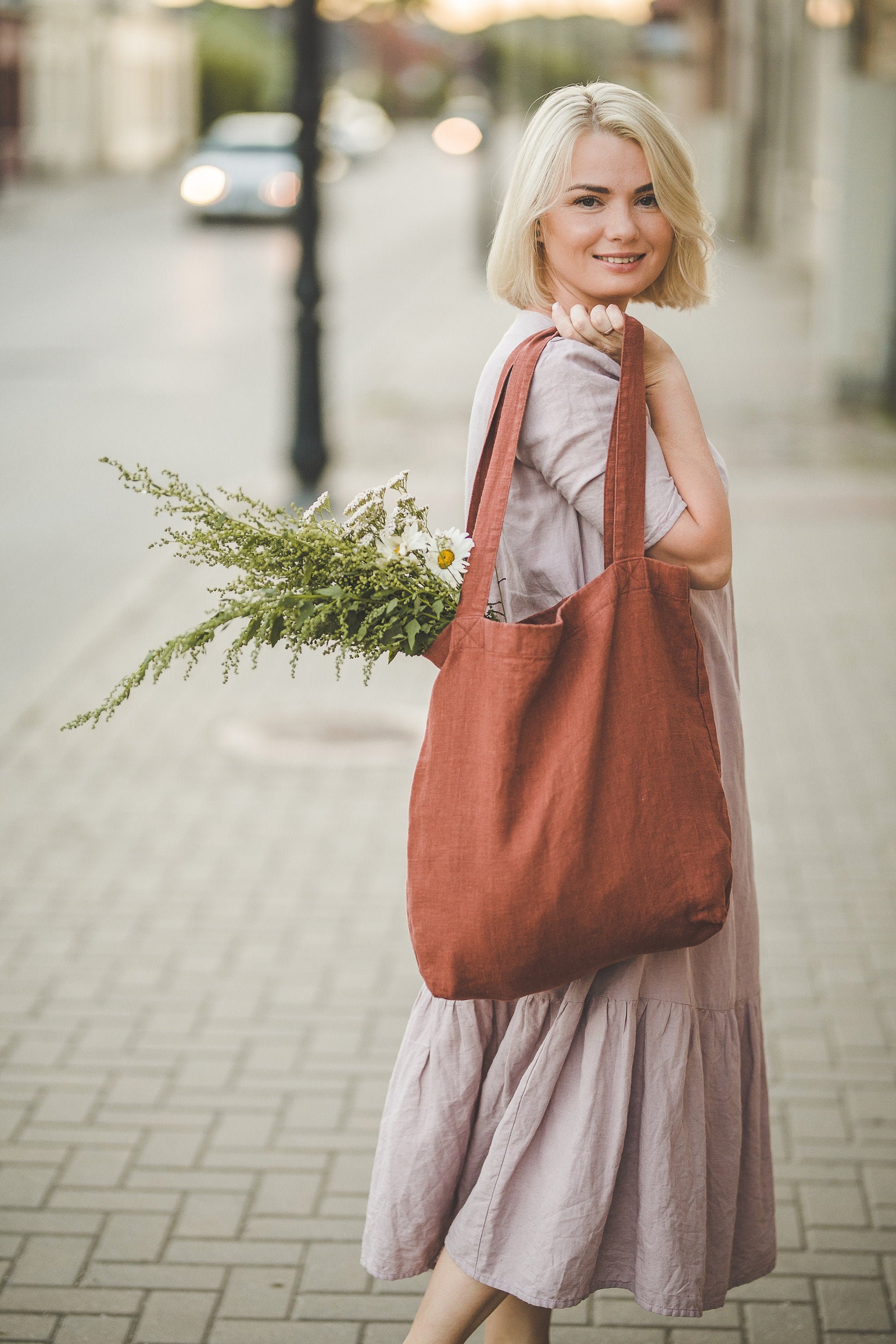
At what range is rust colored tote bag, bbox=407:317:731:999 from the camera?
6.56 feet

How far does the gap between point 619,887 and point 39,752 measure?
14.7 ft

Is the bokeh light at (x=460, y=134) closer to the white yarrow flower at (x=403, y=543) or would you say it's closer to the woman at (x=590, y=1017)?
the woman at (x=590, y=1017)

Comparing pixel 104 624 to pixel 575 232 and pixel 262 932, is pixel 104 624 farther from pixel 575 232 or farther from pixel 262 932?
pixel 575 232

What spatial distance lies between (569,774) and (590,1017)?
0.46m

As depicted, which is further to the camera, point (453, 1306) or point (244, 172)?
point (244, 172)

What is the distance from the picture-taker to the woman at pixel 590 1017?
213cm

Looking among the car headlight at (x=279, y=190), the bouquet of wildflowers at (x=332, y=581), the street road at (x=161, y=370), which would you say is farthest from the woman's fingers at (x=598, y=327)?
the car headlight at (x=279, y=190)

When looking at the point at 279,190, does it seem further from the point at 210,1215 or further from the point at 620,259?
the point at 620,259

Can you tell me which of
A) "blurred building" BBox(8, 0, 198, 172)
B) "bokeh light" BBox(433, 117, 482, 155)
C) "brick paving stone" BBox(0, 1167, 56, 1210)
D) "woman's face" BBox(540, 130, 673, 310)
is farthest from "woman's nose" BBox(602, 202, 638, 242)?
"blurred building" BBox(8, 0, 198, 172)

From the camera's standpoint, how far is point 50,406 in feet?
44.9

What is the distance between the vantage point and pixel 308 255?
9070 millimetres

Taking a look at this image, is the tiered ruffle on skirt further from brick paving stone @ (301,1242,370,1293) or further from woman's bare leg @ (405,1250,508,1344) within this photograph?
brick paving stone @ (301,1242,370,1293)

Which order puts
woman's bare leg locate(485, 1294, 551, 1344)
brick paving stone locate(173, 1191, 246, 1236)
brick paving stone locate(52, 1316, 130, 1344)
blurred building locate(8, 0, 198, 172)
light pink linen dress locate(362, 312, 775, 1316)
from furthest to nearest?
blurred building locate(8, 0, 198, 172) → brick paving stone locate(173, 1191, 246, 1236) → brick paving stone locate(52, 1316, 130, 1344) → woman's bare leg locate(485, 1294, 551, 1344) → light pink linen dress locate(362, 312, 775, 1316)

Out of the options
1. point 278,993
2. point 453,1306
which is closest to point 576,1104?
point 453,1306
